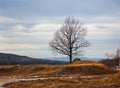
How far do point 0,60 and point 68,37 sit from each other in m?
66.7

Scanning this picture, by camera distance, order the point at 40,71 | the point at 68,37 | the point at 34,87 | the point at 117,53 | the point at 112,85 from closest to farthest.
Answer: the point at 112,85 < the point at 34,87 < the point at 40,71 < the point at 68,37 < the point at 117,53

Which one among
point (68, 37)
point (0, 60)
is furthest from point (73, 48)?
point (0, 60)

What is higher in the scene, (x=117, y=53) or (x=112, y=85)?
(x=117, y=53)

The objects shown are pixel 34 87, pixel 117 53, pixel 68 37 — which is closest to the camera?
pixel 34 87

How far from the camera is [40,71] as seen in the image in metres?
51.0

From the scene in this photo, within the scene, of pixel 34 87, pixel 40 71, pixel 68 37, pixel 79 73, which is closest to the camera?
pixel 34 87

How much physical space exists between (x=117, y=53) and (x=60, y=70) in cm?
4236

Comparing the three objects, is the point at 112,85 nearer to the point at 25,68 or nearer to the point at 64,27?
the point at 25,68

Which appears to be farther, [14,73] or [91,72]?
[14,73]

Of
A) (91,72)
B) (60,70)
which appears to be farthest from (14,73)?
(91,72)

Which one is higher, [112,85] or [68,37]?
[68,37]

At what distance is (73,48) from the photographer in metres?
73.5

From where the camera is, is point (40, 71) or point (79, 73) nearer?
point (79, 73)

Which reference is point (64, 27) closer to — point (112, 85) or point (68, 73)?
point (68, 73)
